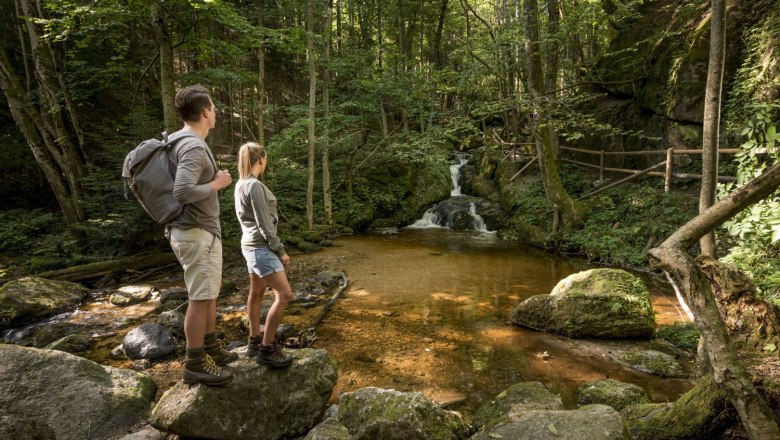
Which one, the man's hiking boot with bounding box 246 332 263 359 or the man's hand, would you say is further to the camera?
the man's hiking boot with bounding box 246 332 263 359

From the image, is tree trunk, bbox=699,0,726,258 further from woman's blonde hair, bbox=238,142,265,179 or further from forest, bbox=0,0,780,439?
woman's blonde hair, bbox=238,142,265,179

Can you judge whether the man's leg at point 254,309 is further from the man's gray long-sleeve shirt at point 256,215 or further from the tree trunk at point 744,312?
the tree trunk at point 744,312

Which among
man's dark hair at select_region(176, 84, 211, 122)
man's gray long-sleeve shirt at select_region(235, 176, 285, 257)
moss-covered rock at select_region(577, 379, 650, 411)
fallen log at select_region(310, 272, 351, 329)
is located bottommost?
moss-covered rock at select_region(577, 379, 650, 411)

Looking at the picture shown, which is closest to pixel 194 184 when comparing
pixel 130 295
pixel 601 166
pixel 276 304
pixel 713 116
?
pixel 276 304

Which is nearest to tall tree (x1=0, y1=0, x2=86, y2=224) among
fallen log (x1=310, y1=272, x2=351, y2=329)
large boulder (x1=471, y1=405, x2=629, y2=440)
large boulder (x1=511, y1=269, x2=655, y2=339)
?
fallen log (x1=310, y1=272, x2=351, y2=329)

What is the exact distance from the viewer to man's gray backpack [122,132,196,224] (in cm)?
255

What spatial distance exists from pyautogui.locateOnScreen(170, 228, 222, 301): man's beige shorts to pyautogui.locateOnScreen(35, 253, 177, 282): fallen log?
24.2 ft

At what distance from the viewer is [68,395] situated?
3238 millimetres

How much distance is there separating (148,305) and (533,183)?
41.0 feet

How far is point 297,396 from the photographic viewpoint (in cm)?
333

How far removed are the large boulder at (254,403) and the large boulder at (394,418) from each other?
32 cm

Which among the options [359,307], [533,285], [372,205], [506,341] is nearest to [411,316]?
[359,307]

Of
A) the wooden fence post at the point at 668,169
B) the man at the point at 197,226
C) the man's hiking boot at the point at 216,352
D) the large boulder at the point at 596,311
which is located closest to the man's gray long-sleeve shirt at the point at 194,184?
the man at the point at 197,226

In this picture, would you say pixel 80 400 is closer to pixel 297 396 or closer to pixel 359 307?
pixel 297 396
